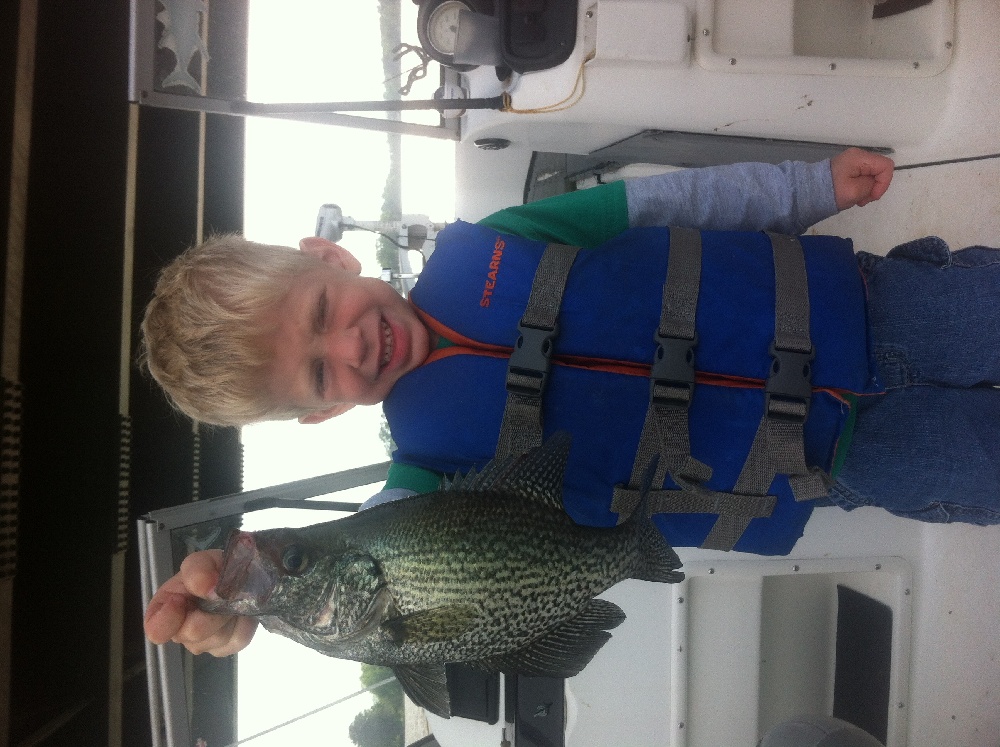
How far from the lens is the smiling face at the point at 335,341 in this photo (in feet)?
4.72

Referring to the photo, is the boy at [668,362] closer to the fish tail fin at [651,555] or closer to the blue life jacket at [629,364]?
the blue life jacket at [629,364]

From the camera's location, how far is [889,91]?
213 centimetres

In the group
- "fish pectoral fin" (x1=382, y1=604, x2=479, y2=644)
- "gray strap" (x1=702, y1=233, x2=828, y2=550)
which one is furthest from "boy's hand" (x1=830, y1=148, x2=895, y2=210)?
"fish pectoral fin" (x1=382, y1=604, x2=479, y2=644)

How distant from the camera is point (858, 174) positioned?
1.71 m

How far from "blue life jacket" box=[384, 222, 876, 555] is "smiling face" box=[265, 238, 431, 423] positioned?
0.11 metres

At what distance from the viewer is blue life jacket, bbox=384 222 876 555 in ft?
5.04

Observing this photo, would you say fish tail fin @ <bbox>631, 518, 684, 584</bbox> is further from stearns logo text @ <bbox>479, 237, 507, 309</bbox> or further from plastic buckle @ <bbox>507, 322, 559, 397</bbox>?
stearns logo text @ <bbox>479, 237, 507, 309</bbox>

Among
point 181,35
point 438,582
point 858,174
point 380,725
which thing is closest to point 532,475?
point 438,582

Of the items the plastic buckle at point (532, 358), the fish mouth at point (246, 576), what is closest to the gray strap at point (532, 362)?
the plastic buckle at point (532, 358)

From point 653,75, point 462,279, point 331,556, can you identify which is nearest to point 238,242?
point 462,279

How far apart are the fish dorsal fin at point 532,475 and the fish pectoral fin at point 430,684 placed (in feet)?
0.87

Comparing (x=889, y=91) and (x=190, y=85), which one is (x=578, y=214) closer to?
(x=889, y=91)

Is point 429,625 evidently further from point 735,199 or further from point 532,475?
point 735,199

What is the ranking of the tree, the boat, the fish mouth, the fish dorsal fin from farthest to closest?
the tree < the boat < the fish dorsal fin < the fish mouth
